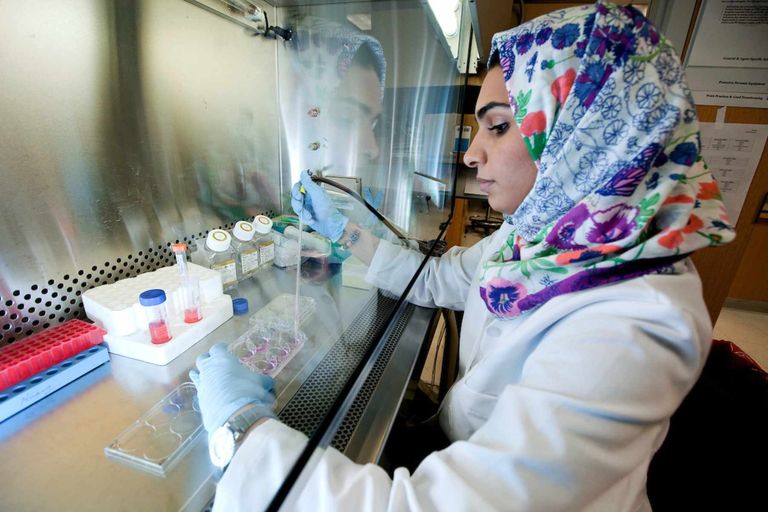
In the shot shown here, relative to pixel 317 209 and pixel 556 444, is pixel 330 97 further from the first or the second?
pixel 556 444

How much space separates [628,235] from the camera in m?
0.51

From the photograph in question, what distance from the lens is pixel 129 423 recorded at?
0.56 m

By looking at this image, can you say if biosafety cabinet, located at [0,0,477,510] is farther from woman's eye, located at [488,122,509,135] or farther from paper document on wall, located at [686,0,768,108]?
paper document on wall, located at [686,0,768,108]

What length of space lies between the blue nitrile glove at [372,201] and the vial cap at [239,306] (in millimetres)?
544

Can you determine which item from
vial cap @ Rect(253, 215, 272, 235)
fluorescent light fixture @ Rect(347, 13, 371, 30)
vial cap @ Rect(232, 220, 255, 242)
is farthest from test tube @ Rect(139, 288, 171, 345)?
fluorescent light fixture @ Rect(347, 13, 371, 30)

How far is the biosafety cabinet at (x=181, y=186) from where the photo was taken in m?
0.54

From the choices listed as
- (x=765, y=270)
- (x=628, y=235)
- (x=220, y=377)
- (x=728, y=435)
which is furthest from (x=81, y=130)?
(x=765, y=270)

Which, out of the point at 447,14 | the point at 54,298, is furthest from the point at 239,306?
the point at 447,14

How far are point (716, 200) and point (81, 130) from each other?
119cm

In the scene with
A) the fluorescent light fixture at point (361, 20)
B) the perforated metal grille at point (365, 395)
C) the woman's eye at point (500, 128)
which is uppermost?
the fluorescent light fixture at point (361, 20)

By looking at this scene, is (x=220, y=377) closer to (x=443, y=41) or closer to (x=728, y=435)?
(x=728, y=435)

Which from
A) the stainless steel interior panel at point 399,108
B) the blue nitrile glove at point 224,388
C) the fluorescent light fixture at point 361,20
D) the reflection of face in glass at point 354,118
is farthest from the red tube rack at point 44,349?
the fluorescent light fixture at point 361,20

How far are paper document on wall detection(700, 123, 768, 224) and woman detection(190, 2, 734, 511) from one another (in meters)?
1.51

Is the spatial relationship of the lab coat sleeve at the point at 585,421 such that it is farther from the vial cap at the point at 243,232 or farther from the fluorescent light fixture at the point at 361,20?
the fluorescent light fixture at the point at 361,20
